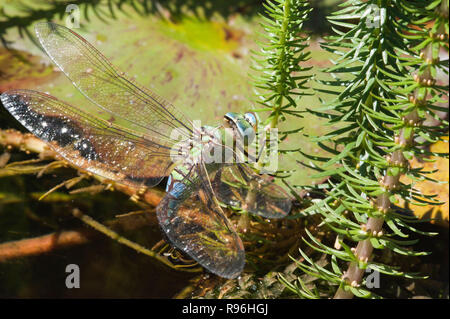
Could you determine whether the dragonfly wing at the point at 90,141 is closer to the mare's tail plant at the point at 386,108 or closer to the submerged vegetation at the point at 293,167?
the submerged vegetation at the point at 293,167

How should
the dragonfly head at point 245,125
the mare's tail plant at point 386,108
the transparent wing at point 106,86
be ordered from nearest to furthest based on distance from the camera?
the mare's tail plant at point 386,108
the dragonfly head at point 245,125
the transparent wing at point 106,86

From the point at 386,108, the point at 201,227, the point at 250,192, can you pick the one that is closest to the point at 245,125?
the point at 250,192

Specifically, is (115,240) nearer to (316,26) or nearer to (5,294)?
(5,294)

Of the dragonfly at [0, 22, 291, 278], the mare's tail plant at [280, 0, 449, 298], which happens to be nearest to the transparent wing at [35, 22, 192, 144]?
the dragonfly at [0, 22, 291, 278]

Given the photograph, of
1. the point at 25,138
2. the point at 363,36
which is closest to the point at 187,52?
the point at 25,138

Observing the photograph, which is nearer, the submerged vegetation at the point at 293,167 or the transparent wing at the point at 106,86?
the submerged vegetation at the point at 293,167

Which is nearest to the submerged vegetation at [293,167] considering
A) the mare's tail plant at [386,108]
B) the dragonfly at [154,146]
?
the mare's tail plant at [386,108]

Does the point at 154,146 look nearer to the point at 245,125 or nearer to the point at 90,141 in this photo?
the point at 90,141
